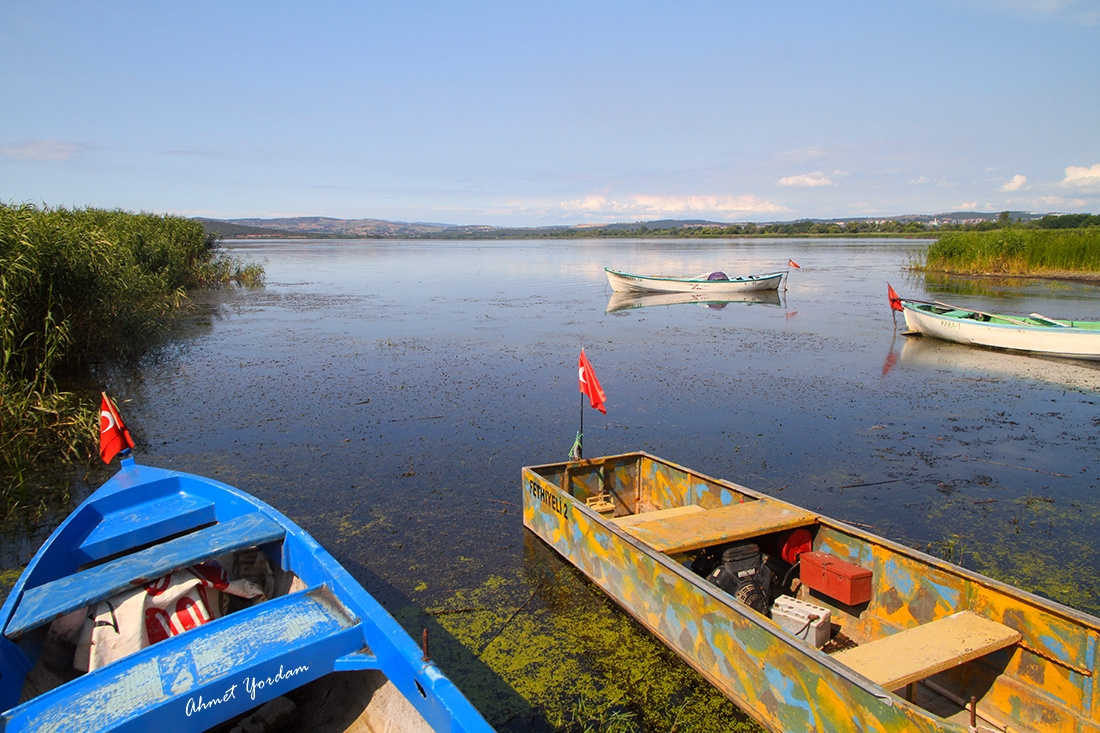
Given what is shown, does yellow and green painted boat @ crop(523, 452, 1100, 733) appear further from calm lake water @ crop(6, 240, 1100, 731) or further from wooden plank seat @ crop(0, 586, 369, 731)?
wooden plank seat @ crop(0, 586, 369, 731)

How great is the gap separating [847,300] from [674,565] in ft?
85.4

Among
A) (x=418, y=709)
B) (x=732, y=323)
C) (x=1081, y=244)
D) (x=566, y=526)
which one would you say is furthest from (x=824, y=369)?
(x=1081, y=244)

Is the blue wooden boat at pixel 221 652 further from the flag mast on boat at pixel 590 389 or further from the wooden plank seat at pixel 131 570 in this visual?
the flag mast on boat at pixel 590 389

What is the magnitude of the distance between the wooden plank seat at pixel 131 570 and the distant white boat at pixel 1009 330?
17321 mm

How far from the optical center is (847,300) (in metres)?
27.7

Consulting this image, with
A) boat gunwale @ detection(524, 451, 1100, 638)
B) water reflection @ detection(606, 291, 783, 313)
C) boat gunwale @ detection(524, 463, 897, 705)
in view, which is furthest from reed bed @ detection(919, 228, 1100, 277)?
boat gunwale @ detection(524, 463, 897, 705)

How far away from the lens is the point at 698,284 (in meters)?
29.1

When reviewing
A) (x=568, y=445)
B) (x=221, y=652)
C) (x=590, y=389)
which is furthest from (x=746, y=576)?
(x=568, y=445)

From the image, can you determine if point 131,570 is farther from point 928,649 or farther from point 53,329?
point 53,329

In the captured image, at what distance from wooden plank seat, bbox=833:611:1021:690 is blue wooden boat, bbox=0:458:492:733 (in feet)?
7.71

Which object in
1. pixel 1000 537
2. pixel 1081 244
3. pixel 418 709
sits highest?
pixel 1081 244

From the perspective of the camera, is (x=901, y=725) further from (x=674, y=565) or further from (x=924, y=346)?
(x=924, y=346)

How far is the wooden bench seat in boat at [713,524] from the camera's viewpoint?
16.8ft

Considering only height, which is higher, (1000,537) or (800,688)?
(800,688)
